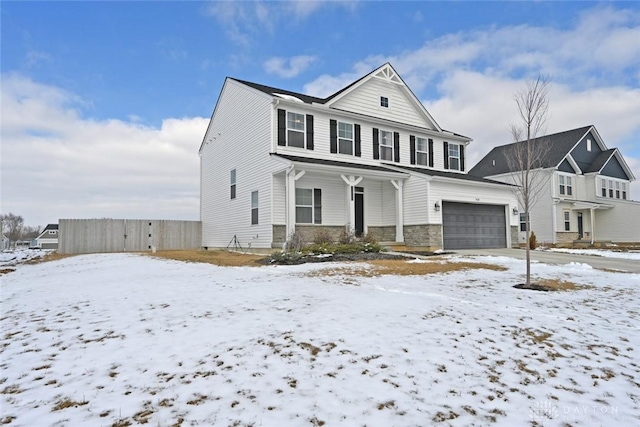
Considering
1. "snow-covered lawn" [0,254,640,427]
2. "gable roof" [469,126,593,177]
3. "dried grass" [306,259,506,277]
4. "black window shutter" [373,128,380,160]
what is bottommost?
"snow-covered lawn" [0,254,640,427]

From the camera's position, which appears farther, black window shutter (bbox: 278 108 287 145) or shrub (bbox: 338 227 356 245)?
black window shutter (bbox: 278 108 287 145)

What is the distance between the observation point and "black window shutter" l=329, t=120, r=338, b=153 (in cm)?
1706

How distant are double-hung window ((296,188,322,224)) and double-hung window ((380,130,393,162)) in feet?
15.4

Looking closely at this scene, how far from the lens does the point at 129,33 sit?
1445 centimetres

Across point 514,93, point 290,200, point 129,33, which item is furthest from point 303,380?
point 129,33

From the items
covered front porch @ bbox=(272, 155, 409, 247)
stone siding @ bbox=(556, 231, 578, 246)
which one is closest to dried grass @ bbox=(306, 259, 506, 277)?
covered front porch @ bbox=(272, 155, 409, 247)

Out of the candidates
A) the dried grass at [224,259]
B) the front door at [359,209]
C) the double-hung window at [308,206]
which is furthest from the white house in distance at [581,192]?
the dried grass at [224,259]

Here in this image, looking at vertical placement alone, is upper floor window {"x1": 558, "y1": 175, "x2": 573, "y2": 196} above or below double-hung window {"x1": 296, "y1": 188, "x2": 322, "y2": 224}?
above

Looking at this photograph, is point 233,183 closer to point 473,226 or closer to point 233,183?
point 233,183

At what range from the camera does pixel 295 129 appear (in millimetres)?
16156

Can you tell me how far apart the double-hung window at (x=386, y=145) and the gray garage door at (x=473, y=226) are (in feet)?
12.8

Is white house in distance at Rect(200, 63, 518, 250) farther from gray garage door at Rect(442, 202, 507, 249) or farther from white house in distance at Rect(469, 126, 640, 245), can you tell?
white house in distance at Rect(469, 126, 640, 245)

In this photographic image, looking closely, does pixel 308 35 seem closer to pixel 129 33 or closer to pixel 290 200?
pixel 129 33

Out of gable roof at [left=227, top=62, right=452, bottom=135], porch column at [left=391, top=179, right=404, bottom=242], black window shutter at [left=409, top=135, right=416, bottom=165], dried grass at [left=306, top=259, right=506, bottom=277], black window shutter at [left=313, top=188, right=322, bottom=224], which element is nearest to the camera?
dried grass at [left=306, top=259, right=506, bottom=277]
